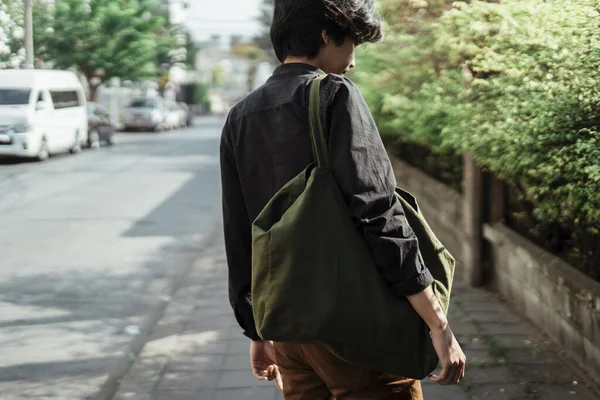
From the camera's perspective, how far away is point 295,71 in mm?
2066

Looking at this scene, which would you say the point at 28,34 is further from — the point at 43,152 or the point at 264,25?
the point at 264,25

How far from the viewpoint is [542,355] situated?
493 centimetres

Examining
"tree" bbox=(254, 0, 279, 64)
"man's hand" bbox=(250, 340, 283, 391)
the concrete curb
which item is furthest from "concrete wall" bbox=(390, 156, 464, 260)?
"tree" bbox=(254, 0, 279, 64)

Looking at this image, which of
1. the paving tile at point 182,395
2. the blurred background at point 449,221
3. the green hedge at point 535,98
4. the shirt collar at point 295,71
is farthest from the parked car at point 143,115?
the shirt collar at point 295,71

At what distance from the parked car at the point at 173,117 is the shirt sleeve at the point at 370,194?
4423 centimetres

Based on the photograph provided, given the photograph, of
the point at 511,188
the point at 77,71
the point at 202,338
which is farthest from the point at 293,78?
the point at 77,71

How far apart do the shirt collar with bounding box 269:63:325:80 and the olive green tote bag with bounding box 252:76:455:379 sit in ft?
0.57

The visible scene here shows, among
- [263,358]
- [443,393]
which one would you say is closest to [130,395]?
[443,393]

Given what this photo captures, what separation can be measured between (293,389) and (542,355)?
124 inches

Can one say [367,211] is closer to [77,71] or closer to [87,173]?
[87,173]

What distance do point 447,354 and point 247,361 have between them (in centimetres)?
322

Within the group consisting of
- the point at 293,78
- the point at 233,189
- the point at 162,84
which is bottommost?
the point at 162,84

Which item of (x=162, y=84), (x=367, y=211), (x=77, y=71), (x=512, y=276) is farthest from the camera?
(x=162, y=84)

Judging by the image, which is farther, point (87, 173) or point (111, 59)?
point (111, 59)
